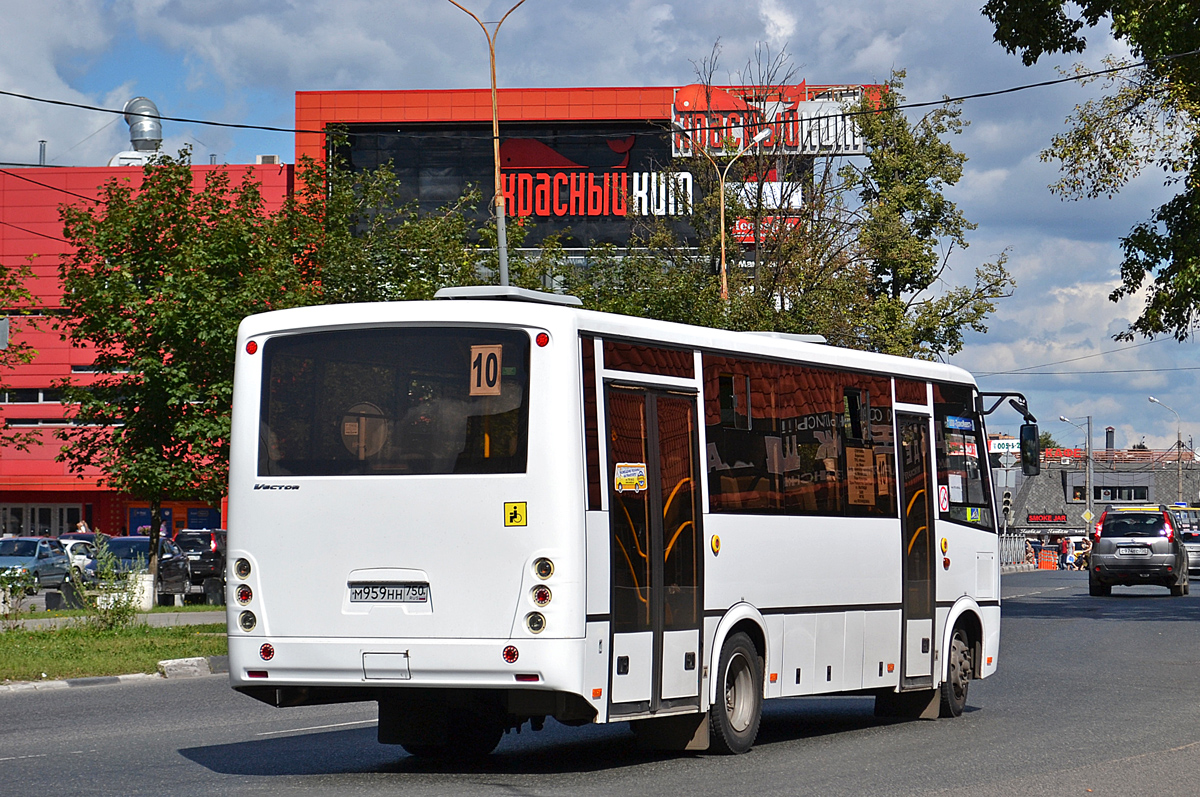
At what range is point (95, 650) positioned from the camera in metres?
20.1

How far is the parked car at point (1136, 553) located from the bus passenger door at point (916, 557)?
2496 cm

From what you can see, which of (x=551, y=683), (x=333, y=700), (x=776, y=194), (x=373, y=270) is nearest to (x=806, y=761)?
(x=551, y=683)

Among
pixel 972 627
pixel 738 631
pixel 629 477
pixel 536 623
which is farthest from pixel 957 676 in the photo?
pixel 536 623

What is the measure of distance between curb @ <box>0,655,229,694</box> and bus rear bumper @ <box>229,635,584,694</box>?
668 centimetres

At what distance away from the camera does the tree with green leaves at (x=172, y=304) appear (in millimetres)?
26844

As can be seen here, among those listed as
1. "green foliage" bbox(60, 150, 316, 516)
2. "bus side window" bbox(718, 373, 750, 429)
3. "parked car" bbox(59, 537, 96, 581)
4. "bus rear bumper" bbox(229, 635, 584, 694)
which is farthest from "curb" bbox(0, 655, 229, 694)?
"parked car" bbox(59, 537, 96, 581)

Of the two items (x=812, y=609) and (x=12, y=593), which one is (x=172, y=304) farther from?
(x=812, y=609)

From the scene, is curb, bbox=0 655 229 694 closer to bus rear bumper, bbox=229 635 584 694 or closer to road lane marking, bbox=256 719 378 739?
road lane marking, bbox=256 719 378 739

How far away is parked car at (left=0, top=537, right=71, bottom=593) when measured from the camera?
4294cm

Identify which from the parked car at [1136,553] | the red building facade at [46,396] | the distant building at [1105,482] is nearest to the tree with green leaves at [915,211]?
the parked car at [1136,553]

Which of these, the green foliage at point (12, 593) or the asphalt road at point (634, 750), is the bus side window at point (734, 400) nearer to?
the asphalt road at point (634, 750)

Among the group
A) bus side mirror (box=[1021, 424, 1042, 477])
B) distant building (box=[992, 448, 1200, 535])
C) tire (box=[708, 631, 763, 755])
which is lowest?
tire (box=[708, 631, 763, 755])

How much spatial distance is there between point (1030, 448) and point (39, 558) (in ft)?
114

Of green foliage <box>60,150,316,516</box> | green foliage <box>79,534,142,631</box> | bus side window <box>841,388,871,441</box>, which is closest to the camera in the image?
bus side window <box>841,388,871,441</box>
